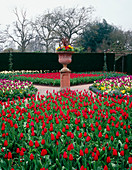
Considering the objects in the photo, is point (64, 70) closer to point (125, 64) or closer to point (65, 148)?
point (65, 148)

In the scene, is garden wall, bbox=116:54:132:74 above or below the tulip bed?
above

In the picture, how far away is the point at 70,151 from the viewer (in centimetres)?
256

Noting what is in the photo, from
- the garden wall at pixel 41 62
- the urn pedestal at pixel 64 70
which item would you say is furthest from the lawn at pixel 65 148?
the garden wall at pixel 41 62

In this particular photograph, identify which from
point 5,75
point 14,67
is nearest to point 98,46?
point 14,67

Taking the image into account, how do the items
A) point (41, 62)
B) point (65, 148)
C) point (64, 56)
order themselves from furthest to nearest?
point (41, 62), point (64, 56), point (65, 148)

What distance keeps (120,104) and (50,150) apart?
226 cm

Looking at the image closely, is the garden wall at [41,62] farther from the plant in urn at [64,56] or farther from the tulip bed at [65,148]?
the tulip bed at [65,148]

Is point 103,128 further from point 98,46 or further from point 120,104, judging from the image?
point 98,46

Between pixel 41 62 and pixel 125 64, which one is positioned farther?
pixel 125 64

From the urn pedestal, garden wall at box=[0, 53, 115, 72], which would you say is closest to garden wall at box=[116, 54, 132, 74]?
garden wall at box=[0, 53, 115, 72]

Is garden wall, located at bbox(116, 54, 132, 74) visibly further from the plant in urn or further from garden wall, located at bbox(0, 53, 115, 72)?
the plant in urn

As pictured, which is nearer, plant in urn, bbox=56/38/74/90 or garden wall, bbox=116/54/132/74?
plant in urn, bbox=56/38/74/90

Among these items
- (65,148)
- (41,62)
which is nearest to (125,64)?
(41,62)

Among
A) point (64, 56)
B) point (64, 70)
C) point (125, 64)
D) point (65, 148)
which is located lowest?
point (65, 148)
